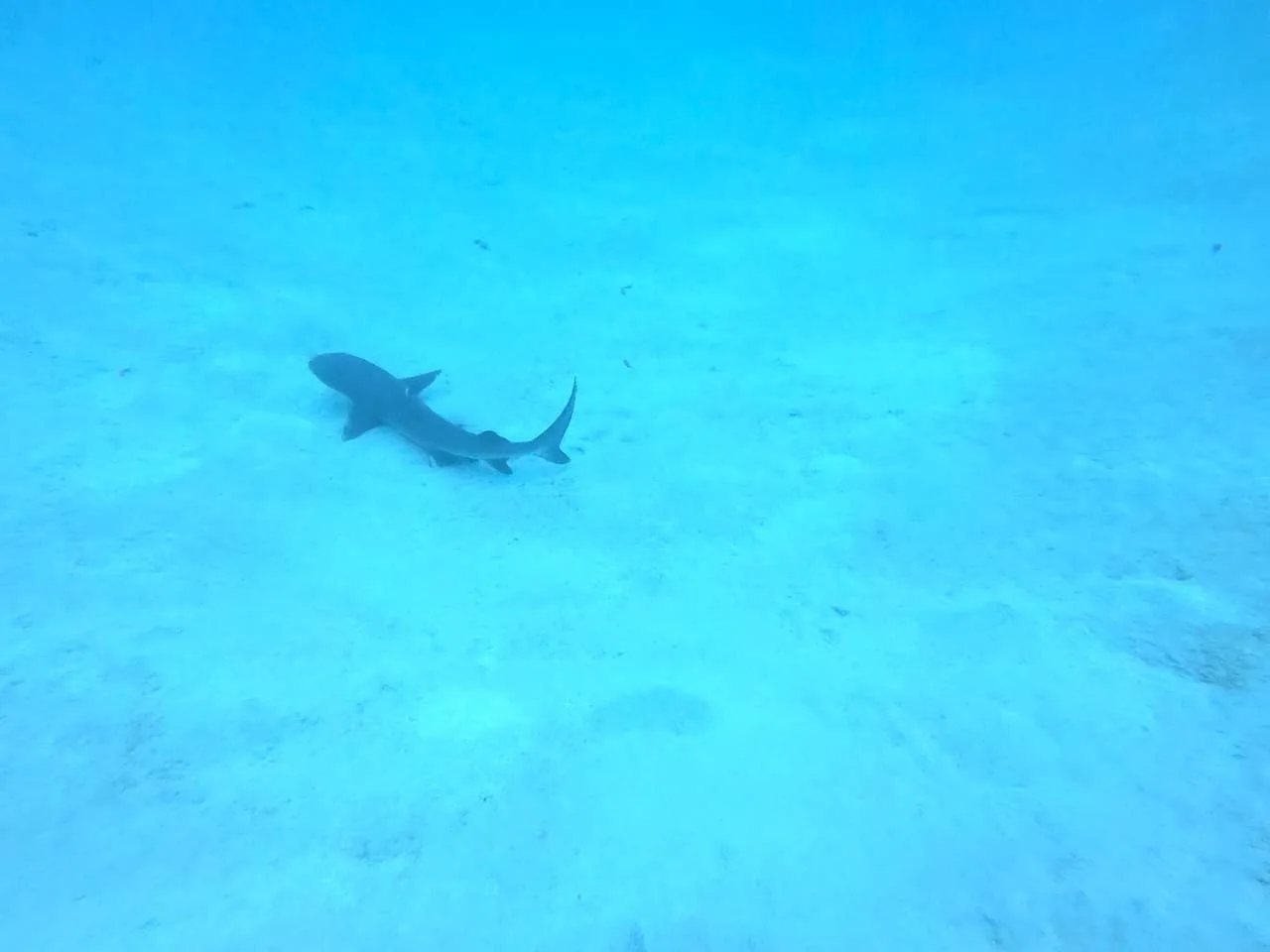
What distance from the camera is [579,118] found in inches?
567

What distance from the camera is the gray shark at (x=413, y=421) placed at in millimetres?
5711

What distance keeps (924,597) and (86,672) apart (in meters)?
5.04

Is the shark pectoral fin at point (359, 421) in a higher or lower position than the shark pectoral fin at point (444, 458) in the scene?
higher

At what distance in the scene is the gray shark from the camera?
18.7 feet

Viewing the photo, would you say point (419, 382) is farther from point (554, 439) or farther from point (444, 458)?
point (554, 439)

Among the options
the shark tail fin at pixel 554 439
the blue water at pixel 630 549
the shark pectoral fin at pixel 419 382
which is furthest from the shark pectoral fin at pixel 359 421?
the shark tail fin at pixel 554 439

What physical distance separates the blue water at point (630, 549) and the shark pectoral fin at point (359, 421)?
167mm

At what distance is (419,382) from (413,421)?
2.75ft

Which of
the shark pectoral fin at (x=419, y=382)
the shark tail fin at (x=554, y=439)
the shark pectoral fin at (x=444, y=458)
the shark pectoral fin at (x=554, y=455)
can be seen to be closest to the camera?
the shark tail fin at (x=554, y=439)

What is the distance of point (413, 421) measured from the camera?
19.4 ft

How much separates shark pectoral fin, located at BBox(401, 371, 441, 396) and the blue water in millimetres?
367

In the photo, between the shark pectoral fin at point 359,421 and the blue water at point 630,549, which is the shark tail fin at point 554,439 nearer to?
the blue water at point 630,549

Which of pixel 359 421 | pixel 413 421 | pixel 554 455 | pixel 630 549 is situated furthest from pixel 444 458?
pixel 630 549

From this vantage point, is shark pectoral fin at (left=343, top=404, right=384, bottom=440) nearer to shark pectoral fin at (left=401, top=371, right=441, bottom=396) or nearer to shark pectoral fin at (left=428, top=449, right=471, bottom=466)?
shark pectoral fin at (left=401, top=371, right=441, bottom=396)
